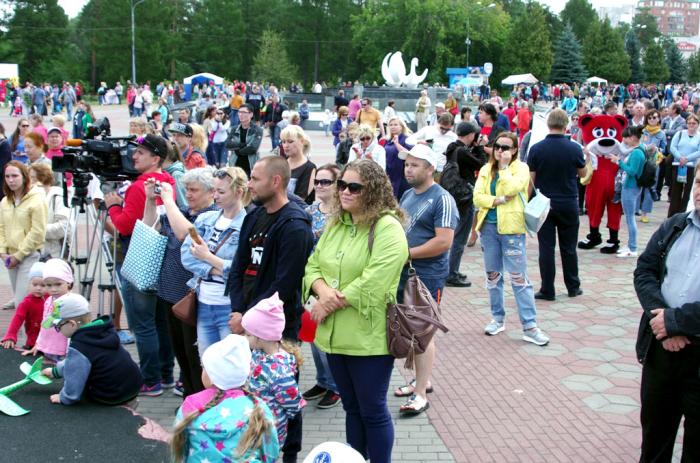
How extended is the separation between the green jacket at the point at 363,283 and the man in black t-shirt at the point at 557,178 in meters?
4.69

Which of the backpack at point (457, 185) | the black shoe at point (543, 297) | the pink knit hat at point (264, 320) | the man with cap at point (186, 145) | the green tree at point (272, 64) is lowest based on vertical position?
the black shoe at point (543, 297)

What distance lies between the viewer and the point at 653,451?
174 inches

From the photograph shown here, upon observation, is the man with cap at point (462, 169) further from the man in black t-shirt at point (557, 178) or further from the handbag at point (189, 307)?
the handbag at point (189, 307)

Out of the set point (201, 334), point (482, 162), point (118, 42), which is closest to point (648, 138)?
point (482, 162)

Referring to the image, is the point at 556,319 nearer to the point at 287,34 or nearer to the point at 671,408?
the point at 671,408

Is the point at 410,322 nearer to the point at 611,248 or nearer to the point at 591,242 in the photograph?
the point at 611,248

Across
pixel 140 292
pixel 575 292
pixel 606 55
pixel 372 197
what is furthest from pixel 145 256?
pixel 606 55

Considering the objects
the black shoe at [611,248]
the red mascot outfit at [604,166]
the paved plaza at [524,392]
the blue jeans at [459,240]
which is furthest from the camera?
the black shoe at [611,248]

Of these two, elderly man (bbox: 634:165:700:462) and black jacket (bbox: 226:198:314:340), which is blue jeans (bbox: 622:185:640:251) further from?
black jacket (bbox: 226:198:314:340)

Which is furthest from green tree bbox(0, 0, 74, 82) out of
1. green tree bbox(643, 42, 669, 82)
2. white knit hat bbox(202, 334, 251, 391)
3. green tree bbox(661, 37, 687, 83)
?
white knit hat bbox(202, 334, 251, 391)

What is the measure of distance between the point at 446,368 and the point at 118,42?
274ft

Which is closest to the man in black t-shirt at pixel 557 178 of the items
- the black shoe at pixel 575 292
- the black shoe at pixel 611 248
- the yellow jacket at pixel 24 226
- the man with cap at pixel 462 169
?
the black shoe at pixel 575 292

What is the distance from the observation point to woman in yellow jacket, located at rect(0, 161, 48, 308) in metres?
7.47

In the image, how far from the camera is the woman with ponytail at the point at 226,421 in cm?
351
